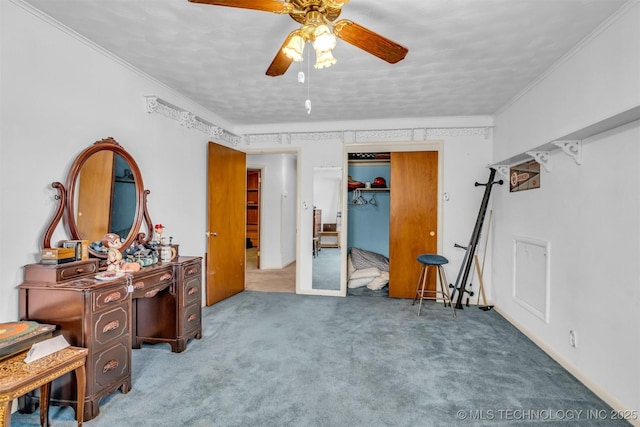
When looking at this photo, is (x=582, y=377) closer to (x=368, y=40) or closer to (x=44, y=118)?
(x=368, y=40)

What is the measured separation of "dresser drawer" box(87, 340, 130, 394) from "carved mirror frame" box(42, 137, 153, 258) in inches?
29.0

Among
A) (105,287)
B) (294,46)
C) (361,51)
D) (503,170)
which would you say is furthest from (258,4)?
(503,170)

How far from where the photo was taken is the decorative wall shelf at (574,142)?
185cm

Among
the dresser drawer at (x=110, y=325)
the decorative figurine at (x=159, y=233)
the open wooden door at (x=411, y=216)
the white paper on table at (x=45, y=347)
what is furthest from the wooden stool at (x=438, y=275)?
the white paper on table at (x=45, y=347)

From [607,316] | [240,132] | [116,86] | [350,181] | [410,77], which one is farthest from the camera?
[350,181]

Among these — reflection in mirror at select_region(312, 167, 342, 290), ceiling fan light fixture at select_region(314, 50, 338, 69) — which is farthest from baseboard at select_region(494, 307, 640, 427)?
ceiling fan light fixture at select_region(314, 50, 338, 69)

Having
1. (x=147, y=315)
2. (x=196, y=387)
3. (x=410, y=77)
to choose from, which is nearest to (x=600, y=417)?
(x=196, y=387)

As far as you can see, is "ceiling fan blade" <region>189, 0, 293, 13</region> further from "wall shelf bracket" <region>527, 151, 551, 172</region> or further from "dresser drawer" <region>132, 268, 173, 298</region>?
"wall shelf bracket" <region>527, 151, 551, 172</region>

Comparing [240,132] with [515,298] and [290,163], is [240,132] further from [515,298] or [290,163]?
[515,298]

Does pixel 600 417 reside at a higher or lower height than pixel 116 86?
lower

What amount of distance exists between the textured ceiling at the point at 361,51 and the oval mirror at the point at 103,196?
87 cm

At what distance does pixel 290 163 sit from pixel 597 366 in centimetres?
555

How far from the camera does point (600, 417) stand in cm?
191

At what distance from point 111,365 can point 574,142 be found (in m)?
3.63
